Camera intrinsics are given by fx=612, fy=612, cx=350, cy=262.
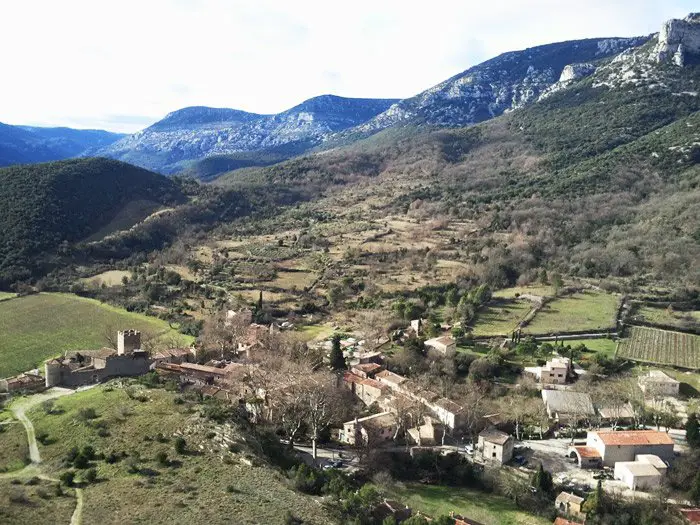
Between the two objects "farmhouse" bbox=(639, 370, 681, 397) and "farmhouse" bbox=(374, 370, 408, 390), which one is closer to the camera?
"farmhouse" bbox=(639, 370, 681, 397)

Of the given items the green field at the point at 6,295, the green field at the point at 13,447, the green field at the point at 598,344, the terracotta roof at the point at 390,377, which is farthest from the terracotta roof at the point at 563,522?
the green field at the point at 6,295

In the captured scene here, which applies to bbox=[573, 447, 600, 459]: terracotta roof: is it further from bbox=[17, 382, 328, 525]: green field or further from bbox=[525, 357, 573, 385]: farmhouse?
bbox=[17, 382, 328, 525]: green field

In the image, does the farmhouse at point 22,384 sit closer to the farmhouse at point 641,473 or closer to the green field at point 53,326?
the green field at point 53,326

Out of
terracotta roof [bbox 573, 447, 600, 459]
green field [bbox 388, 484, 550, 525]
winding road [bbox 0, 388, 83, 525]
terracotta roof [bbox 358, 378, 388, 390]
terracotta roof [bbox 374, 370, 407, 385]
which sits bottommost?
green field [bbox 388, 484, 550, 525]

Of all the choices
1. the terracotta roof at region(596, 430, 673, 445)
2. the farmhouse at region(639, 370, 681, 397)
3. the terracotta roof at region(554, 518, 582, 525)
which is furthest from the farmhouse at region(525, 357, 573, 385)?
the terracotta roof at region(554, 518, 582, 525)

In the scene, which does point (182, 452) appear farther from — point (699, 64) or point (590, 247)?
point (699, 64)

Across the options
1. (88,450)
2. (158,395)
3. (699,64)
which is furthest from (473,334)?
(699,64)
